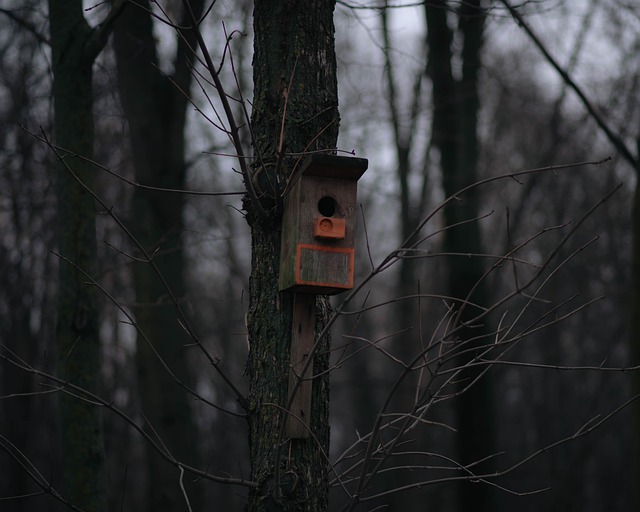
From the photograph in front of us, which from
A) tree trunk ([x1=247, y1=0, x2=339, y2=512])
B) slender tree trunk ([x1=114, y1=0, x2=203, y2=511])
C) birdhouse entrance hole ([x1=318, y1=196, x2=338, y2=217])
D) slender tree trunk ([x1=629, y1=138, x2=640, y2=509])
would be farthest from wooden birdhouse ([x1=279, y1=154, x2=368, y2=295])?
slender tree trunk ([x1=114, y1=0, x2=203, y2=511])

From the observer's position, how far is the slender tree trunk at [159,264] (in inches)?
289

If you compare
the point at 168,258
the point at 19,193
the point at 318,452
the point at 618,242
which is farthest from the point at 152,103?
the point at 618,242

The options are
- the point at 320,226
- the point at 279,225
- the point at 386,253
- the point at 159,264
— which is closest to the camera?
the point at 320,226

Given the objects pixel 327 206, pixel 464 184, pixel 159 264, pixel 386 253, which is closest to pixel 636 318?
pixel 464 184

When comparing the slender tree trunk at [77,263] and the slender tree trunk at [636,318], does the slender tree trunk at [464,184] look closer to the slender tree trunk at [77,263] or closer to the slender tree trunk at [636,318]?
the slender tree trunk at [636,318]

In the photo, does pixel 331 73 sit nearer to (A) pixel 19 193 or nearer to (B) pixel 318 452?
(B) pixel 318 452

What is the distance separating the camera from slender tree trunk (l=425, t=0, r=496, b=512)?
29.1 ft

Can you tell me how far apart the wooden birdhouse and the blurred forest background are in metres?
0.28

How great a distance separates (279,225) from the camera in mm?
3121

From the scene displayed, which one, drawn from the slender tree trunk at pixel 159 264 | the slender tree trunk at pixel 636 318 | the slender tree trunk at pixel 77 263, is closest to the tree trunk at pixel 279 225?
the slender tree trunk at pixel 77 263

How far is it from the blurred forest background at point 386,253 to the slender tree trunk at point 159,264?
0.02 meters

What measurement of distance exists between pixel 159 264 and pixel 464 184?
4.05 meters

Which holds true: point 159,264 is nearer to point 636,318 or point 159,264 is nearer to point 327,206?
point 636,318

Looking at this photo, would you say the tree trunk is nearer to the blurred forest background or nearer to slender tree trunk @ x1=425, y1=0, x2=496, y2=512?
the blurred forest background
